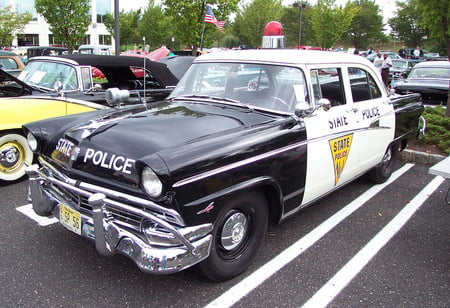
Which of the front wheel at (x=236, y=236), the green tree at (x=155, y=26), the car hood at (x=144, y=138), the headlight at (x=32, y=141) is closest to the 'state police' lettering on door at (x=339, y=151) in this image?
the car hood at (x=144, y=138)

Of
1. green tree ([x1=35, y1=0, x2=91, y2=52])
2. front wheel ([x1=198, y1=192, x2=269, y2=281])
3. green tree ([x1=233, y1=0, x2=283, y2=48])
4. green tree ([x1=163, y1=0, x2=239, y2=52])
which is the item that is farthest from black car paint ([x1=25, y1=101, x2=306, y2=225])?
green tree ([x1=233, y1=0, x2=283, y2=48])

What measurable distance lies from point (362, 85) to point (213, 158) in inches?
106

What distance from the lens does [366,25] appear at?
2039 inches

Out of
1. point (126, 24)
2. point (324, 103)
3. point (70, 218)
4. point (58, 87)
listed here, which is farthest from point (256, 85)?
point (126, 24)

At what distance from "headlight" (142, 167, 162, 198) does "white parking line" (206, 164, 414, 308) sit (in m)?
0.94

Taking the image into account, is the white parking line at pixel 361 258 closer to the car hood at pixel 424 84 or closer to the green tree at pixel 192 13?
the car hood at pixel 424 84

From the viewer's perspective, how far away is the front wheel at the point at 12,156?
197 inches

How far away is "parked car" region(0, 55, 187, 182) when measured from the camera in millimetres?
5051

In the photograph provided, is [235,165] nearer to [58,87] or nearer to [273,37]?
[58,87]

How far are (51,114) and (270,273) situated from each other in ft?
12.6

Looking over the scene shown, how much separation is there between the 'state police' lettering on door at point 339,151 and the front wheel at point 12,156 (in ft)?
12.4

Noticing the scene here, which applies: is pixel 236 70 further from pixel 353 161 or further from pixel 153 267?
pixel 153 267

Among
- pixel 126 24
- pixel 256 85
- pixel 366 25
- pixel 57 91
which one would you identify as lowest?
pixel 57 91

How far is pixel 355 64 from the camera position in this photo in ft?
14.7
